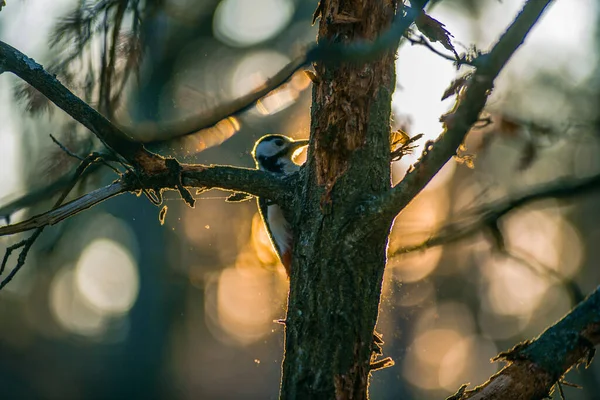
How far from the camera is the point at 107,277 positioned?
88.2 feet

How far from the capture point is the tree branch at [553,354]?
254cm

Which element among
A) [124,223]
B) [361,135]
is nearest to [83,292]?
[124,223]

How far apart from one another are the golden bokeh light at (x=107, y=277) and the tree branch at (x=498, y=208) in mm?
22510

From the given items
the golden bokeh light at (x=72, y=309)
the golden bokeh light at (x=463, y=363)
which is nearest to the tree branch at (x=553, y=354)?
the golden bokeh light at (x=463, y=363)

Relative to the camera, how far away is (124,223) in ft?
82.7

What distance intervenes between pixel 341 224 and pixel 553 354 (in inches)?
32.0

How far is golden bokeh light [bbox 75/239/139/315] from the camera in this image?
25.4m

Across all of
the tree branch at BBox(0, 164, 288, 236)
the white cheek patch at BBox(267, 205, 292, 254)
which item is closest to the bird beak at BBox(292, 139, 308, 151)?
the white cheek patch at BBox(267, 205, 292, 254)

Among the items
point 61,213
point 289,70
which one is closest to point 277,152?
point 61,213

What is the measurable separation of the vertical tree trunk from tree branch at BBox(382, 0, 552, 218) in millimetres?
350

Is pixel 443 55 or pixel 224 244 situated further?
pixel 224 244

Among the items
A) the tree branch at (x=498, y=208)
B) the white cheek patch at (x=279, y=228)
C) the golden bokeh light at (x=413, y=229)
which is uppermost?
the white cheek patch at (x=279, y=228)

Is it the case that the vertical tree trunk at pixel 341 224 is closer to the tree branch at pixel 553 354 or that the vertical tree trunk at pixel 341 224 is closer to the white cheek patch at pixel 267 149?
the tree branch at pixel 553 354

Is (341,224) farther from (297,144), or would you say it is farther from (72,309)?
(72,309)
